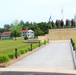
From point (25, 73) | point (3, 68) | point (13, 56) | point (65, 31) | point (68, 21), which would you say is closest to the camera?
point (25, 73)

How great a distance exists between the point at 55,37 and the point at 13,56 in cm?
5259

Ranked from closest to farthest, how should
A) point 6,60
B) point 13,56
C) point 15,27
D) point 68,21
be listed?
point 6,60
point 13,56
point 68,21
point 15,27

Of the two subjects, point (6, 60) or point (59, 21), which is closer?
point (6, 60)

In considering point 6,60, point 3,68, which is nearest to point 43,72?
point 3,68

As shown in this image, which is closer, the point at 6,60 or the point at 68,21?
the point at 6,60

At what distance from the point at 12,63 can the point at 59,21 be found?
198 ft

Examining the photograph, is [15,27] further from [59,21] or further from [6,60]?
[6,60]

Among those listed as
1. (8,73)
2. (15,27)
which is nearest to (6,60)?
(8,73)

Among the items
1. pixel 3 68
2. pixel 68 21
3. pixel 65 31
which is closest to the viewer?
pixel 3 68

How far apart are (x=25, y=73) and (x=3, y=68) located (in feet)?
6.96

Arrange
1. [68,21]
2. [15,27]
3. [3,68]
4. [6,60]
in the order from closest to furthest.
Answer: [3,68] < [6,60] < [68,21] < [15,27]

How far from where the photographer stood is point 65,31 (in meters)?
69.4

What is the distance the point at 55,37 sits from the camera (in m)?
70.0

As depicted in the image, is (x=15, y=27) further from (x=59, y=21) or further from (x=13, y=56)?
(x=13, y=56)
